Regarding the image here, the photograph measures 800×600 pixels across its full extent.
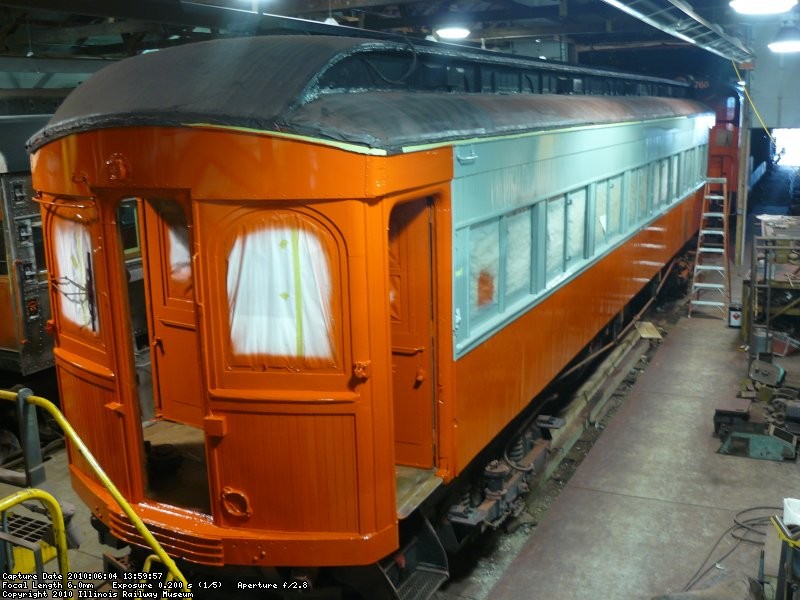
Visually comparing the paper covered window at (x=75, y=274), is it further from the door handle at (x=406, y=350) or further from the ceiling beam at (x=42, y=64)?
the ceiling beam at (x=42, y=64)

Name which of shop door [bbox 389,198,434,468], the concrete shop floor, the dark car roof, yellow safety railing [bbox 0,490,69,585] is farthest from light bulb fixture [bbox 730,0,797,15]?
yellow safety railing [bbox 0,490,69,585]

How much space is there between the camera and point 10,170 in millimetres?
7398

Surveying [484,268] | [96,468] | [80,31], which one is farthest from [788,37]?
[96,468]

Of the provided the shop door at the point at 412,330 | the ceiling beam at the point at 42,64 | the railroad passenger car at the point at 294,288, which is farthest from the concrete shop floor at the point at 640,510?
the ceiling beam at the point at 42,64

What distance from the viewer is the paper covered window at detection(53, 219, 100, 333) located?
14.6 feet

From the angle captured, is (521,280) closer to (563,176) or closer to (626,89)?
(563,176)

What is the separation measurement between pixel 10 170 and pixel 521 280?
15.3 feet

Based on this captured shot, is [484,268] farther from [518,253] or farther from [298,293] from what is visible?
[298,293]

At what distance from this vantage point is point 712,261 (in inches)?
606

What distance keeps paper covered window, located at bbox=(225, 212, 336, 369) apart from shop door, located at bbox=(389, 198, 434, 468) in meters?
0.81

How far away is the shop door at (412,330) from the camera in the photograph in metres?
4.52

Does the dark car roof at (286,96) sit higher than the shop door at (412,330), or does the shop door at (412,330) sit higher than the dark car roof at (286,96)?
the dark car roof at (286,96)

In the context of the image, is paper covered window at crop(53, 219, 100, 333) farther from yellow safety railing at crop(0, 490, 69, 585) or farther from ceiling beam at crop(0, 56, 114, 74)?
ceiling beam at crop(0, 56, 114, 74)

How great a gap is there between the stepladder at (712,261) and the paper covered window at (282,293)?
9369 mm
